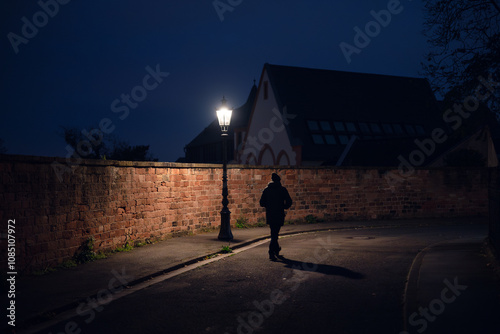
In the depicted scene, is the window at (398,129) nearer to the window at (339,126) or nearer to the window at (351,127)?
the window at (351,127)

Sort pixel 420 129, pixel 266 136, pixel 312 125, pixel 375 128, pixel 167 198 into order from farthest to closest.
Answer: pixel 420 129 → pixel 375 128 → pixel 266 136 → pixel 312 125 → pixel 167 198

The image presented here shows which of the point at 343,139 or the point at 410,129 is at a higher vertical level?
the point at 410,129

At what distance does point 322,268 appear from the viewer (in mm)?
9609

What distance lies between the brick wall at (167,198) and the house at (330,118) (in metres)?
9.92

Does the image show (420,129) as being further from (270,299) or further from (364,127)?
(270,299)

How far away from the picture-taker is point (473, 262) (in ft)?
31.2

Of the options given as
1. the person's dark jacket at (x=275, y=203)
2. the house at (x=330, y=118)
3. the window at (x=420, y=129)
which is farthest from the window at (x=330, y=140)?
the person's dark jacket at (x=275, y=203)

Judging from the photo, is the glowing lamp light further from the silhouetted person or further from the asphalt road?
the asphalt road

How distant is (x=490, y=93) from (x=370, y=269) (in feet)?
18.3

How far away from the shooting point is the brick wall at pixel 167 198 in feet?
29.6

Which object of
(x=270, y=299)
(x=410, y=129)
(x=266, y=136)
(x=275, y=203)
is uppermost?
(x=410, y=129)

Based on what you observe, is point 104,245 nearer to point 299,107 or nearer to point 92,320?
point 92,320

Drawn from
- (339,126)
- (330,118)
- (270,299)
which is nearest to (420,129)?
(339,126)

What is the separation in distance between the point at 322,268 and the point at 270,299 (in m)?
2.74
